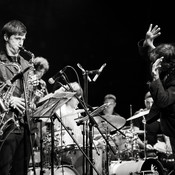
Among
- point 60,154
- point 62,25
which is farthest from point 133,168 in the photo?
point 62,25

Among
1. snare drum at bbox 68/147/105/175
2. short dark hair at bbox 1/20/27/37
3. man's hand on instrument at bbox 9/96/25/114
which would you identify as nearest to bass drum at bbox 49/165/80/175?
snare drum at bbox 68/147/105/175

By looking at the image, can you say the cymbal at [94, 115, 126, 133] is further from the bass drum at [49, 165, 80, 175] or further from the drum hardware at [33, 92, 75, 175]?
the drum hardware at [33, 92, 75, 175]

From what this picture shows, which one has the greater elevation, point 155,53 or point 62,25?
point 62,25

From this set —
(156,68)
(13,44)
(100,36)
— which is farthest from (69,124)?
(100,36)

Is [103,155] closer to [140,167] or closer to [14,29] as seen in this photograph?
[140,167]

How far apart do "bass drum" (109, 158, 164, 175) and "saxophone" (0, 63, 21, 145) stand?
123 inches

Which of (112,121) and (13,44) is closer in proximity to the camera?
(13,44)

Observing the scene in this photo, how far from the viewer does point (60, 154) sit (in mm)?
5918

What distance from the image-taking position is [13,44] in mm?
3959

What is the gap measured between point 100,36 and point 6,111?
5400mm

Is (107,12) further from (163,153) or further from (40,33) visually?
(163,153)

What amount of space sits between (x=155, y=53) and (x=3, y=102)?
1547 mm

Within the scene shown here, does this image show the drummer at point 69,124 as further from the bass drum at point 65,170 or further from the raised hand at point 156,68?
the raised hand at point 156,68

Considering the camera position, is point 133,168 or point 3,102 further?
point 133,168
